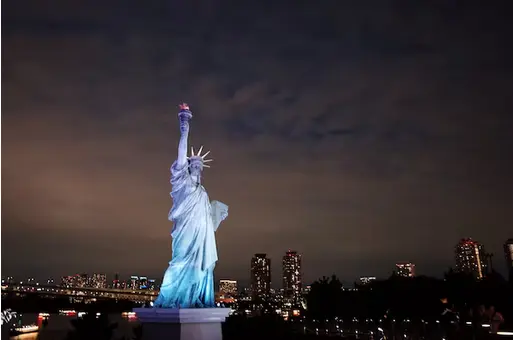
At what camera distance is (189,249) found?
45.0 feet

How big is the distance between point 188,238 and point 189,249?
1.06 feet

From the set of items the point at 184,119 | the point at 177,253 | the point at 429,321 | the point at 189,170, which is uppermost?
the point at 184,119

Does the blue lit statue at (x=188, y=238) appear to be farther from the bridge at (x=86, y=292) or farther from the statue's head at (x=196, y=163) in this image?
the bridge at (x=86, y=292)

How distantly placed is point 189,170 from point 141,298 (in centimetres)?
8157

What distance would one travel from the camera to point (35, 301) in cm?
8750

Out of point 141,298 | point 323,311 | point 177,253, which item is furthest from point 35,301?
point 177,253

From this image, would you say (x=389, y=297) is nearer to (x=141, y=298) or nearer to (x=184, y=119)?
(x=184, y=119)

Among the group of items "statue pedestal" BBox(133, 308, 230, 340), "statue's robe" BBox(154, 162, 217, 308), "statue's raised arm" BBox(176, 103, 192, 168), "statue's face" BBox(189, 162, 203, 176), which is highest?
"statue's raised arm" BBox(176, 103, 192, 168)

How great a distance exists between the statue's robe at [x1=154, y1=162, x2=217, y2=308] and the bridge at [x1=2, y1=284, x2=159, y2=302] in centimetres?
7375

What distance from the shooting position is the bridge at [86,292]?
84500 mm

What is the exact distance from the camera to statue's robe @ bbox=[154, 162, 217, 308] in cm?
1341

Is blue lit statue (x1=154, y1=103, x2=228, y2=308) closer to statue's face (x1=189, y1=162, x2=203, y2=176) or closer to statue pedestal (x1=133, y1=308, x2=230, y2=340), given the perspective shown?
statue's face (x1=189, y1=162, x2=203, y2=176)

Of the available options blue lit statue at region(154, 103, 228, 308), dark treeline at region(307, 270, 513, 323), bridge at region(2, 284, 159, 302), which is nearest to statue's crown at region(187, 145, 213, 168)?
blue lit statue at region(154, 103, 228, 308)

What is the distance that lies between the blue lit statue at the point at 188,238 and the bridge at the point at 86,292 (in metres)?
73.8
